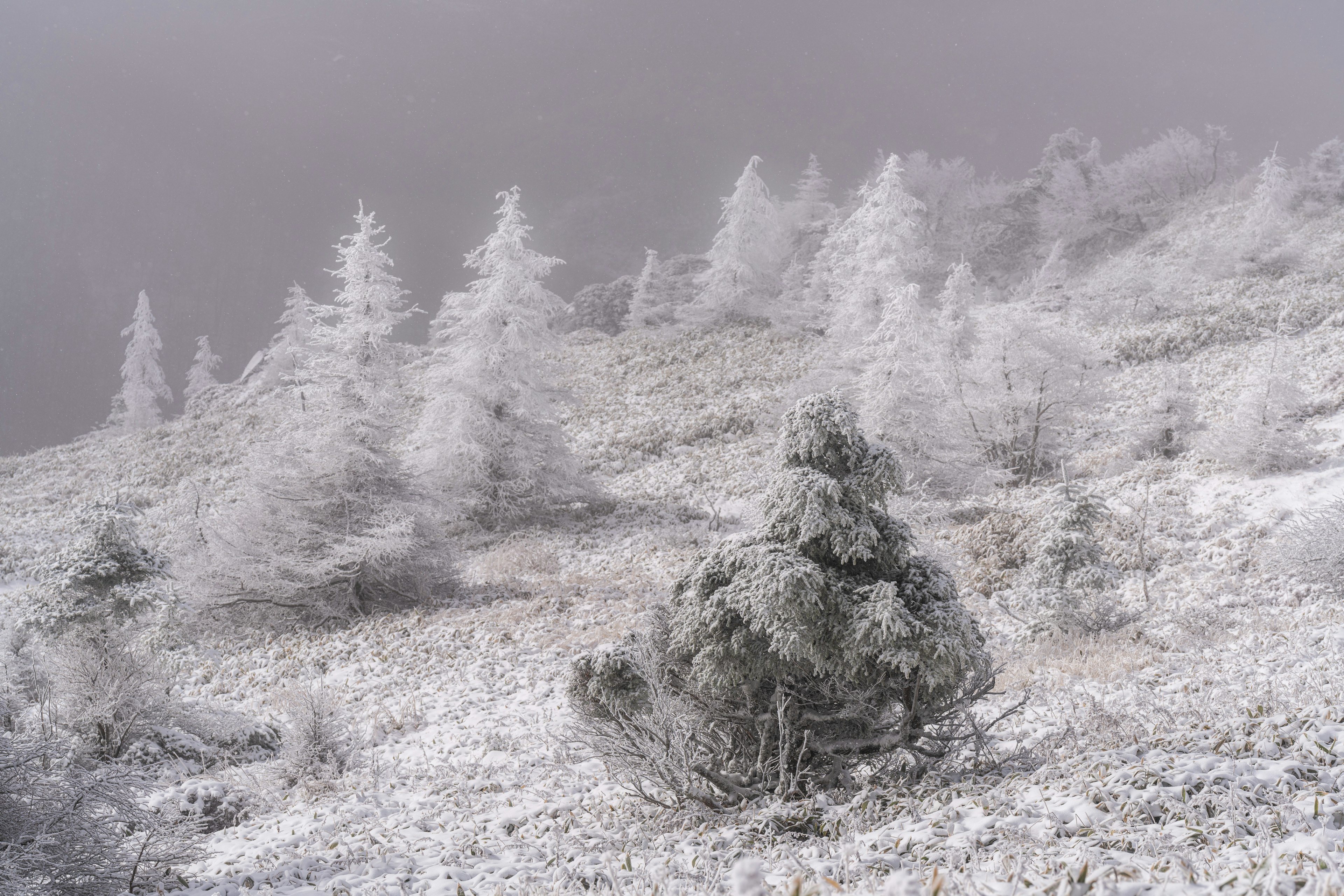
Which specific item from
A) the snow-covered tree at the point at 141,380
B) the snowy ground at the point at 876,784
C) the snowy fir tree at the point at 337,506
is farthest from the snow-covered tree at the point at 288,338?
the snowy fir tree at the point at 337,506

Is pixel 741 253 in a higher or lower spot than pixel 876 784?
higher

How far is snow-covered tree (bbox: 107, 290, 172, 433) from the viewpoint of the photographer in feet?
160

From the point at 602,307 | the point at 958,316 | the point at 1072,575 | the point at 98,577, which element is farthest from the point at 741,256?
the point at 98,577

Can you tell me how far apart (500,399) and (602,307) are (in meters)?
31.9

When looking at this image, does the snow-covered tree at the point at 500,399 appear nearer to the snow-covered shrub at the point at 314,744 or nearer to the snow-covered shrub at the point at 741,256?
the snow-covered shrub at the point at 314,744

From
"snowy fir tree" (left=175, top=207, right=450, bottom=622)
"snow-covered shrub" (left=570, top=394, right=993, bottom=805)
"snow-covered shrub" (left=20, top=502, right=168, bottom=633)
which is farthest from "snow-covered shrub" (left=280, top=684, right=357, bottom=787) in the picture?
"snowy fir tree" (left=175, top=207, right=450, bottom=622)

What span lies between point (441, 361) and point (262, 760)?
632 inches

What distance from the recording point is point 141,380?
49.4 meters

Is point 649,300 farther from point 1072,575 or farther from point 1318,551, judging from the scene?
point 1318,551

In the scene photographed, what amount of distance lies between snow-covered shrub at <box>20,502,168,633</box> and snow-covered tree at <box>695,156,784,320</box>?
34.0 meters

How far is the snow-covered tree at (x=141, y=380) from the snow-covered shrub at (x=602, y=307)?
31.3 m

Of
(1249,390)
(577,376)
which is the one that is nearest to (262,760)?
(1249,390)

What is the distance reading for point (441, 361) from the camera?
75.5ft

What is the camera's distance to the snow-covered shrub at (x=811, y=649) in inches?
193
